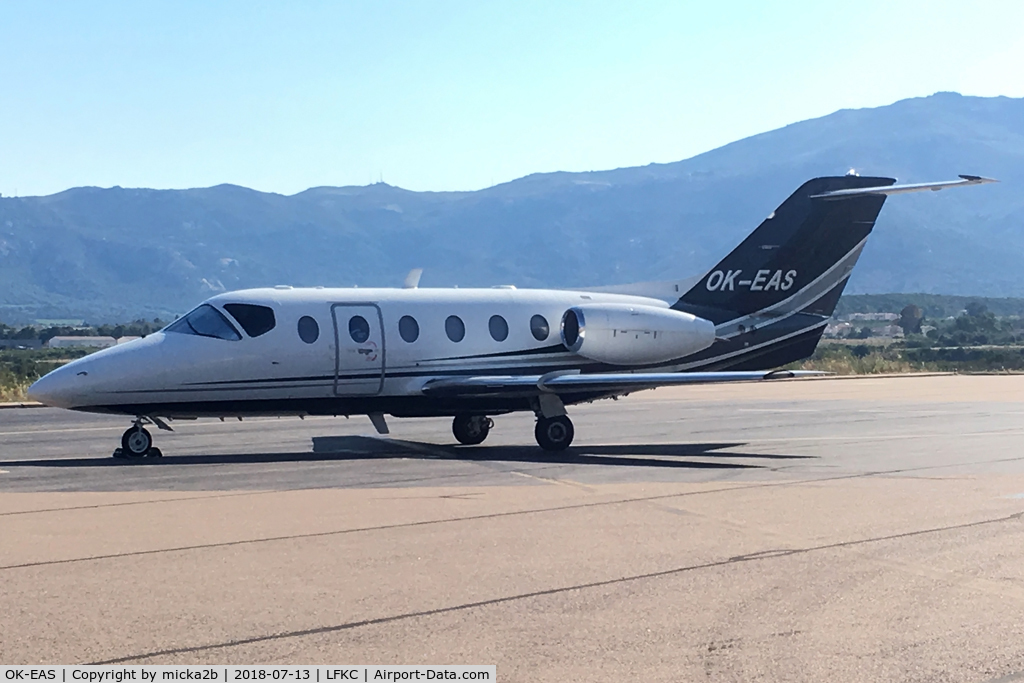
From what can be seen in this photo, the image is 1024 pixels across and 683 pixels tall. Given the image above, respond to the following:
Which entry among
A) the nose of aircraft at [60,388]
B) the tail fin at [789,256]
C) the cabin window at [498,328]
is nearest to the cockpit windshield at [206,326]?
the nose of aircraft at [60,388]

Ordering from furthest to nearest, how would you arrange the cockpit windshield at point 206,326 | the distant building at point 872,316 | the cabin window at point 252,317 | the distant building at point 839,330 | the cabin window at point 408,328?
the distant building at point 872,316
the distant building at point 839,330
the cabin window at point 408,328
the cabin window at point 252,317
the cockpit windshield at point 206,326

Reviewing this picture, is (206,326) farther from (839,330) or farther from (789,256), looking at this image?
(839,330)

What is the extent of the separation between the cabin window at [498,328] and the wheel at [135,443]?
20.1 feet

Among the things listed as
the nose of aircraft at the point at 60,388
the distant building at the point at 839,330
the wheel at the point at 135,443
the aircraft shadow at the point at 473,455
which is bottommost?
the distant building at the point at 839,330

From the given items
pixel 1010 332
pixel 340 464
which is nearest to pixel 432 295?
pixel 340 464

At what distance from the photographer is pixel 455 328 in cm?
2077

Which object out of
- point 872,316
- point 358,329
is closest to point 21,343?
point 358,329

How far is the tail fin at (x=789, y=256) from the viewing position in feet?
74.7

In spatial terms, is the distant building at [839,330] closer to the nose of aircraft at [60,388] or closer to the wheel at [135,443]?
the wheel at [135,443]

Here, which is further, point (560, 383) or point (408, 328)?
point (408, 328)

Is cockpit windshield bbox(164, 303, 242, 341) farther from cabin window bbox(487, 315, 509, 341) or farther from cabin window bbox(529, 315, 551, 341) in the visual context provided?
cabin window bbox(529, 315, 551, 341)

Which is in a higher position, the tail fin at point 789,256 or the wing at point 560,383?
the tail fin at point 789,256

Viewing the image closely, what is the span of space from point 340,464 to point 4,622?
929 cm

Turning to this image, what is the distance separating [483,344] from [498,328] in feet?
1.36
